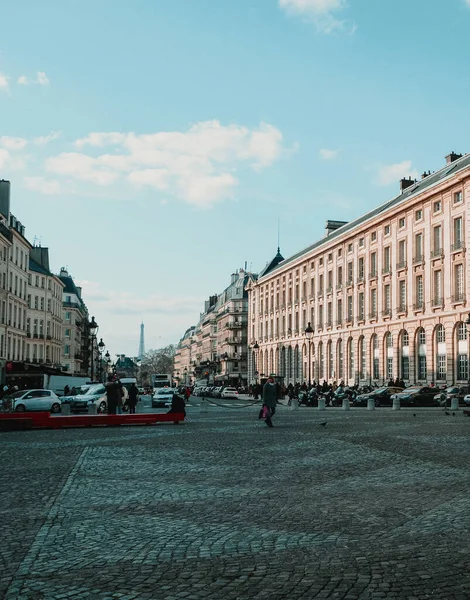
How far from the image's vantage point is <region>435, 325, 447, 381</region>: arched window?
187 feet

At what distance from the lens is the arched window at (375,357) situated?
69.7 m

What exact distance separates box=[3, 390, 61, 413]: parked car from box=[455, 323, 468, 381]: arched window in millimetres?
Answer: 31321

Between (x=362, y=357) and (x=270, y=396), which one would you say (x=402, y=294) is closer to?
(x=362, y=357)

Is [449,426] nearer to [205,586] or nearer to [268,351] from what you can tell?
[205,586]

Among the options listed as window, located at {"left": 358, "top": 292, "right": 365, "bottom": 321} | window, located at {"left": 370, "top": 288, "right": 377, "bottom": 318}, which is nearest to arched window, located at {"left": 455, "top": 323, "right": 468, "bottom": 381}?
window, located at {"left": 370, "top": 288, "right": 377, "bottom": 318}

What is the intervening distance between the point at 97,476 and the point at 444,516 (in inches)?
236

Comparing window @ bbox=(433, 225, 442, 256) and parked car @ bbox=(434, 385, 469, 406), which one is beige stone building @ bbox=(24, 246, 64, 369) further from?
parked car @ bbox=(434, 385, 469, 406)

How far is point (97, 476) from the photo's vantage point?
1205 centimetres

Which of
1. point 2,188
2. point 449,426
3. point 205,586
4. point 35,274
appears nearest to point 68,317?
point 35,274

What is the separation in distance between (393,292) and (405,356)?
20.5 ft

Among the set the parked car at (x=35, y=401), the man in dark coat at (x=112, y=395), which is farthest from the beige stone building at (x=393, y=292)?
the man in dark coat at (x=112, y=395)

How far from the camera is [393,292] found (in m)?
66.5

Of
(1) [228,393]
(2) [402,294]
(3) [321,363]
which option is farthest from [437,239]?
(3) [321,363]

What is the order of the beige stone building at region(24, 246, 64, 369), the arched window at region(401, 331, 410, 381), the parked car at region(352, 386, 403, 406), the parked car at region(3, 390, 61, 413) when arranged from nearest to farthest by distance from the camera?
1. the parked car at region(3, 390, 61, 413)
2. the parked car at region(352, 386, 403, 406)
3. the arched window at region(401, 331, 410, 381)
4. the beige stone building at region(24, 246, 64, 369)
